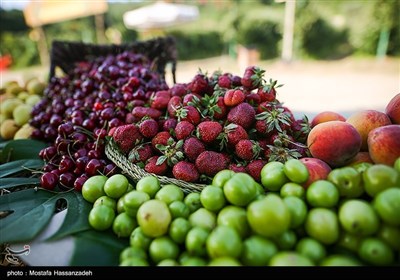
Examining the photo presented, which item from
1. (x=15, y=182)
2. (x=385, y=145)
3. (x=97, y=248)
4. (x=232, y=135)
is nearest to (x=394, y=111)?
(x=385, y=145)

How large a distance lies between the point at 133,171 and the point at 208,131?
382mm

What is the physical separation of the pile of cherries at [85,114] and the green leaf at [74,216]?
0.08 m

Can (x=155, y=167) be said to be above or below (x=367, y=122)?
below

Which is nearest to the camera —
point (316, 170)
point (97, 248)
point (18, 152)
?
A: point (97, 248)

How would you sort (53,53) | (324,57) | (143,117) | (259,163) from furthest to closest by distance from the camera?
(324,57) < (53,53) < (143,117) < (259,163)

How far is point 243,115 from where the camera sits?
1407 mm

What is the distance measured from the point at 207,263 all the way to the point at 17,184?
1059 mm

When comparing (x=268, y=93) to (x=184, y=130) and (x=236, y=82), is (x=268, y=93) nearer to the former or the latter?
(x=236, y=82)

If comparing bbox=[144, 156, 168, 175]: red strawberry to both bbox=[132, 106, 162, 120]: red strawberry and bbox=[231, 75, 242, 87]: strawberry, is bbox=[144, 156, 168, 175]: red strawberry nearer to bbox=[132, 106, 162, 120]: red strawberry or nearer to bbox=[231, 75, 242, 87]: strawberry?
bbox=[132, 106, 162, 120]: red strawberry

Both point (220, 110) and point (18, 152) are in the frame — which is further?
point (18, 152)

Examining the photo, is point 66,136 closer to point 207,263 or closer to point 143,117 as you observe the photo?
point 143,117

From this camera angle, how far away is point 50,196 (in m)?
1.43

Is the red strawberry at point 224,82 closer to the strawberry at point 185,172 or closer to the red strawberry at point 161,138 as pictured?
the red strawberry at point 161,138
